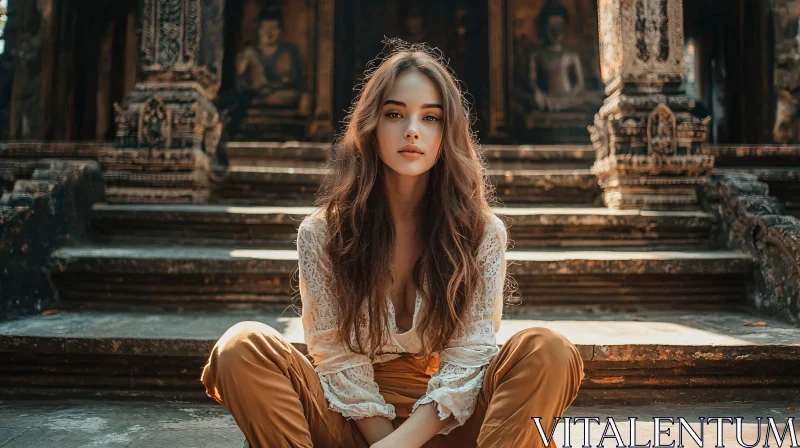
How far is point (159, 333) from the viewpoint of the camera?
227 cm

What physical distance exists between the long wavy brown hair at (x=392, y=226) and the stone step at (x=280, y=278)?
119cm

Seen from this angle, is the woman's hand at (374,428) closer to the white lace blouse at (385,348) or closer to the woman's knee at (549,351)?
the white lace blouse at (385,348)

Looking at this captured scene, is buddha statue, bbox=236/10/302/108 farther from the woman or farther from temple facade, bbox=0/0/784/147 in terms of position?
the woman

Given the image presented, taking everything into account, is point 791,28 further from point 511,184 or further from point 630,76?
point 511,184

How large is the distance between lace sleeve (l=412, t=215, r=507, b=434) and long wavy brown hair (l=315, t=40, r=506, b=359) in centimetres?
3

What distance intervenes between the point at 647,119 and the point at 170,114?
3.06 metres

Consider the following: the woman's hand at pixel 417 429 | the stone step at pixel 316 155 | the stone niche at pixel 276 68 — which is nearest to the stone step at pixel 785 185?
the stone step at pixel 316 155

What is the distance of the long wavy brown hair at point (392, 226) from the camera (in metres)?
1.54

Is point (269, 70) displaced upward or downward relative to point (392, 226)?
upward

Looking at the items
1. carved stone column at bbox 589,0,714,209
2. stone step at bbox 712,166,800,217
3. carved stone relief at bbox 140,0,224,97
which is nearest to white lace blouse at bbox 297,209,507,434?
carved stone column at bbox 589,0,714,209

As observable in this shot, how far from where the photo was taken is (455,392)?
4.61 ft

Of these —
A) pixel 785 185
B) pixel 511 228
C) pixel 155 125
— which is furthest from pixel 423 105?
pixel 785 185

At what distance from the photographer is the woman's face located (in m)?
1.57

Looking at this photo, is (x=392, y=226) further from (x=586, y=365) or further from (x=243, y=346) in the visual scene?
(x=586, y=365)
